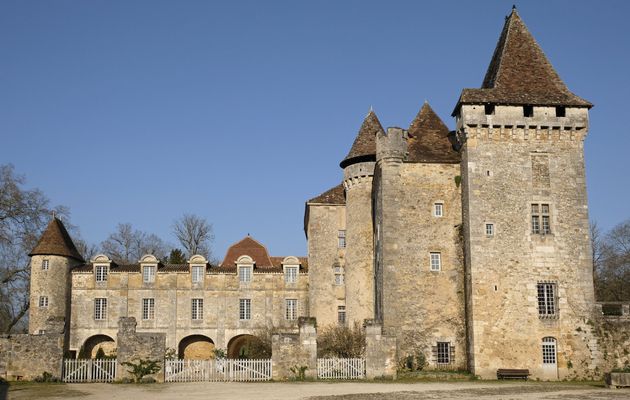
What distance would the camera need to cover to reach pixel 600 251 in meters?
55.2

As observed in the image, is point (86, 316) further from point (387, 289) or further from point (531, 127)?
point (531, 127)

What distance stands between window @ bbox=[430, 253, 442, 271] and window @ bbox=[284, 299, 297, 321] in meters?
13.5

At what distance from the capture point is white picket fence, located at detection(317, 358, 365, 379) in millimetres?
26984

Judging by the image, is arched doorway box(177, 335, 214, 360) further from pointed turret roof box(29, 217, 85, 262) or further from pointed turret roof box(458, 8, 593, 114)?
pointed turret roof box(458, 8, 593, 114)

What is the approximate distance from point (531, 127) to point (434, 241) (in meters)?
6.31

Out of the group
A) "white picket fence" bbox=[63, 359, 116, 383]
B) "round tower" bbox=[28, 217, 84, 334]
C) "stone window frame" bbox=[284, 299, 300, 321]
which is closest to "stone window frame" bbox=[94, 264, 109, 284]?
"round tower" bbox=[28, 217, 84, 334]

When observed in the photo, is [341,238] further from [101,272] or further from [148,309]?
[101,272]

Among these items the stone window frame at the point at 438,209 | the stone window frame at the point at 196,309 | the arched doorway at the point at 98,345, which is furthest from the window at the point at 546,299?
the arched doorway at the point at 98,345

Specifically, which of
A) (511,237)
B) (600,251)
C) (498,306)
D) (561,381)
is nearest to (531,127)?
(511,237)

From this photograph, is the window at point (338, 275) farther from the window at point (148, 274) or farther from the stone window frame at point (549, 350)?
the stone window frame at point (549, 350)

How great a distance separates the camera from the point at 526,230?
29.2 metres

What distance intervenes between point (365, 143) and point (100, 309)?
18087 millimetres

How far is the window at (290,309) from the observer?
42062mm

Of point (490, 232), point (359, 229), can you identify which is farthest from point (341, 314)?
point (490, 232)
